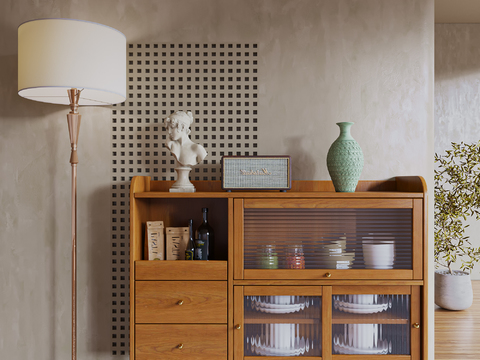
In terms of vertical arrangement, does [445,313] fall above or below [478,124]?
below

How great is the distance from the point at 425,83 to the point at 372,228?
103cm

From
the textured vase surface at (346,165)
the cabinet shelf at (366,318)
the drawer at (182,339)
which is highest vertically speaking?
the textured vase surface at (346,165)

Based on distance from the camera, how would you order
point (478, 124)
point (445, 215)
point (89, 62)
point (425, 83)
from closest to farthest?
1. point (89, 62)
2. point (425, 83)
3. point (445, 215)
4. point (478, 124)

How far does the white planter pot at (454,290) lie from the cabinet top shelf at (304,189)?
204cm

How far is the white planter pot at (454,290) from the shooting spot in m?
3.70

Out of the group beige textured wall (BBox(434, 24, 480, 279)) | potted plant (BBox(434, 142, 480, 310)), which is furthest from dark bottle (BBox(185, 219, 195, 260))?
beige textured wall (BBox(434, 24, 480, 279))

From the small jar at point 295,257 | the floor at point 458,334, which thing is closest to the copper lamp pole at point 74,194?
the small jar at point 295,257

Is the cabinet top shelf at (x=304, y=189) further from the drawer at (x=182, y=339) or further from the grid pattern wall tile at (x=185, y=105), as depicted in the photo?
the drawer at (x=182, y=339)

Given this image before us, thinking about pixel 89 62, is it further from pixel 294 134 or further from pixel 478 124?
pixel 478 124

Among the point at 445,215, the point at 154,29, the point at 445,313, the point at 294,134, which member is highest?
the point at 154,29

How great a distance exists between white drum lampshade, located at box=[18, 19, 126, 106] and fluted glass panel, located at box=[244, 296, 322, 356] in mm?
1390

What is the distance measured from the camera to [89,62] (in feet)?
6.21

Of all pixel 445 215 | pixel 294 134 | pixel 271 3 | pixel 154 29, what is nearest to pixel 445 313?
pixel 445 215

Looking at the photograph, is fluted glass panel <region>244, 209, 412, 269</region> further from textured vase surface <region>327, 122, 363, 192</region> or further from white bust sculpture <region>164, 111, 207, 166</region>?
white bust sculpture <region>164, 111, 207, 166</region>
